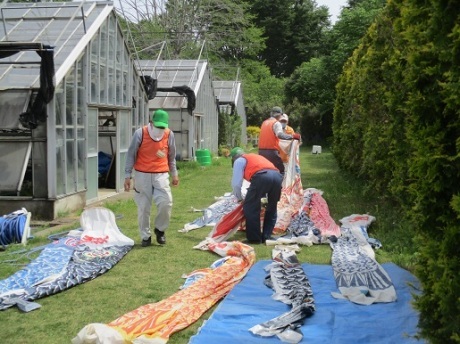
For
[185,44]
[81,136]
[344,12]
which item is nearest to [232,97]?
[185,44]

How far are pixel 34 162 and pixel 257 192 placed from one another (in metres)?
4.67

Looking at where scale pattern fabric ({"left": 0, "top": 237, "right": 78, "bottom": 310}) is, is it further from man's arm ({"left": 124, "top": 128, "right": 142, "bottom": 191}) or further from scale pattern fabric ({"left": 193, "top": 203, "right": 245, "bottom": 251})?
scale pattern fabric ({"left": 193, "top": 203, "right": 245, "bottom": 251})

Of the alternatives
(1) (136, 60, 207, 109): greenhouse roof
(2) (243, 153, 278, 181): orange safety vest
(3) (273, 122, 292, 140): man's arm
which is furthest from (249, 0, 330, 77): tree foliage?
(2) (243, 153, 278, 181): orange safety vest

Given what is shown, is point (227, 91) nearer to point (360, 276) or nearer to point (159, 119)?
point (159, 119)

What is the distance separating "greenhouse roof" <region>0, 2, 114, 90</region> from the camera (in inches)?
435

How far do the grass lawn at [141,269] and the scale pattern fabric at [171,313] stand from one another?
12 cm

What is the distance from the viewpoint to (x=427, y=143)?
152 inches

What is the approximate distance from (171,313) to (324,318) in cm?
137

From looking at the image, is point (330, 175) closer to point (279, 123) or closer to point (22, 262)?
point (279, 123)

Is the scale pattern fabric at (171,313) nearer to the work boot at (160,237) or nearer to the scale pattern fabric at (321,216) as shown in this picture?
the work boot at (160,237)

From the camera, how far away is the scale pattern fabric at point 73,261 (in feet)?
20.3

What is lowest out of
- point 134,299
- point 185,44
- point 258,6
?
point 134,299

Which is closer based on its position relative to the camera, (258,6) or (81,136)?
(81,136)

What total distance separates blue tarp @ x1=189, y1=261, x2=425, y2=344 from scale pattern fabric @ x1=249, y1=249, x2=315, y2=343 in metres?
0.06
